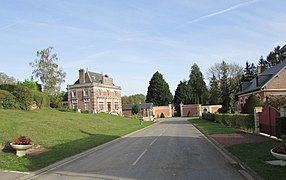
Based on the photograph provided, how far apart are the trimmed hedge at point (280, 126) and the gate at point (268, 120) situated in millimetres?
1482

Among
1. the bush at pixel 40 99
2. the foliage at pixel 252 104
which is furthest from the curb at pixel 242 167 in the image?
the bush at pixel 40 99

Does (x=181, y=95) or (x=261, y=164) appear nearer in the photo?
(x=261, y=164)

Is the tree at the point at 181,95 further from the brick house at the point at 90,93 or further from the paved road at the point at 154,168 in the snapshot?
the paved road at the point at 154,168

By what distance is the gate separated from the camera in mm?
20691

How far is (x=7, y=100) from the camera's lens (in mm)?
31812

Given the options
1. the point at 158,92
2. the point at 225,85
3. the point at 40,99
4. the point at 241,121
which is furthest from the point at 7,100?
the point at 158,92

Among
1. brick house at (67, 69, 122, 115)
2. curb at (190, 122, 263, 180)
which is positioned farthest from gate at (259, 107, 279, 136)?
brick house at (67, 69, 122, 115)

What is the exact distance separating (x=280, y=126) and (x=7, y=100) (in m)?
25.8

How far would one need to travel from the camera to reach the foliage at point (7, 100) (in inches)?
1230

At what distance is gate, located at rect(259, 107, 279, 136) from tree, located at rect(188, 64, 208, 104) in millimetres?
87133

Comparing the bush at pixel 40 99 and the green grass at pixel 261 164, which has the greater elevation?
the bush at pixel 40 99

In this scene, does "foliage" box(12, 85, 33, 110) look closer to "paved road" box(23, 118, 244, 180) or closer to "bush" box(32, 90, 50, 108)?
"bush" box(32, 90, 50, 108)

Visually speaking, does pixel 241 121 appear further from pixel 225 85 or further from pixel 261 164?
pixel 225 85

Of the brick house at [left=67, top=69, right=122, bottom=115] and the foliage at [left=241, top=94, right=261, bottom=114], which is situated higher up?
the brick house at [left=67, top=69, right=122, bottom=115]
